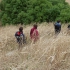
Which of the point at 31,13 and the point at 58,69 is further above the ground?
the point at 58,69

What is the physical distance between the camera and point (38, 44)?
16.5ft

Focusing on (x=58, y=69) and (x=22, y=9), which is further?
(x=22, y=9)

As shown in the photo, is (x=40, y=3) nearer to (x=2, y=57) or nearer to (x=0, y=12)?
(x=0, y=12)

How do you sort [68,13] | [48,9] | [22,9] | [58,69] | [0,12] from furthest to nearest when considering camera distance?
1. [0,12]
2. [22,9]
3. [48,9]
4. [68,13]
5. [58,69]

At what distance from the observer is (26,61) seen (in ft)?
14.9

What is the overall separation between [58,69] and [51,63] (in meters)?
0.17

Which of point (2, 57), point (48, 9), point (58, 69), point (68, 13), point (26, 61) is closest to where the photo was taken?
point (58, 69)

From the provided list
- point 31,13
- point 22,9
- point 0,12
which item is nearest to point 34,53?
point 31,13

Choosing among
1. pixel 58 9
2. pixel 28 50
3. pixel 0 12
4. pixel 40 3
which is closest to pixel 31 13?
pixel 40 3

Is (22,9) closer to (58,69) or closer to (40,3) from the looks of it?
(40,3)

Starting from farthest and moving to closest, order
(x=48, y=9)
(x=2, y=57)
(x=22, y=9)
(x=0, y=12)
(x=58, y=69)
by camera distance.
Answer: (x=0, y=12)
(x=22, y=9)
(x=48, y=9)
(x=2, y=57)
(x=58, y=69)

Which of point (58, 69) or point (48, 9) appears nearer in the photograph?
point (58, 69)

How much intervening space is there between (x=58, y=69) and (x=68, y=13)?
21.2m

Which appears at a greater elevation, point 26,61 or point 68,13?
point 26,61
